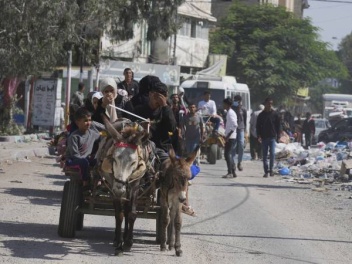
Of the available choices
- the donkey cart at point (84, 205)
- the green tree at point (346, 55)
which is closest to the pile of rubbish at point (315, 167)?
the donkey cart at point (84, 205)

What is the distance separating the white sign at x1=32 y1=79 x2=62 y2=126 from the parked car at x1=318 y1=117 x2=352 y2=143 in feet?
54.4

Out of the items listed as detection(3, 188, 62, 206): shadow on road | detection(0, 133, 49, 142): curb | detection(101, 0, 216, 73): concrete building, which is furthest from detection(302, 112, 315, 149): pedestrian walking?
detection(3, 188, 62, 206): shadow on road

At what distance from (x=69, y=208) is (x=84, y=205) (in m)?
0.28

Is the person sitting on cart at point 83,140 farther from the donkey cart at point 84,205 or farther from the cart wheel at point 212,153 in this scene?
the cart wheel at point 212,153

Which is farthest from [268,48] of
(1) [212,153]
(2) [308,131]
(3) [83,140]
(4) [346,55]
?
(3) [83,140]

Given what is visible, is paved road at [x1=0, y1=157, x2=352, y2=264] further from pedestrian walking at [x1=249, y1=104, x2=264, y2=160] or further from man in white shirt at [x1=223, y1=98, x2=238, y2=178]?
pedestrian walking at [x1=249, y1=104, x2=264, y2=160]

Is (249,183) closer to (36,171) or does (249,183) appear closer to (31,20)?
(36,171)

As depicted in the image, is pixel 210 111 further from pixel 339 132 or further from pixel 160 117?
pixel 339 132

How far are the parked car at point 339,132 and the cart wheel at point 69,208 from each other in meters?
34.7

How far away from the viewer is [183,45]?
63.1 metres

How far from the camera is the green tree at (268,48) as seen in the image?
227ft

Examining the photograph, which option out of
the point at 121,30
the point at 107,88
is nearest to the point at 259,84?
the point at 121,30

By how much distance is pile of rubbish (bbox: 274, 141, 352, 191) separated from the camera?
2420cm

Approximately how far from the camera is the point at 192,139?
23.5 m
